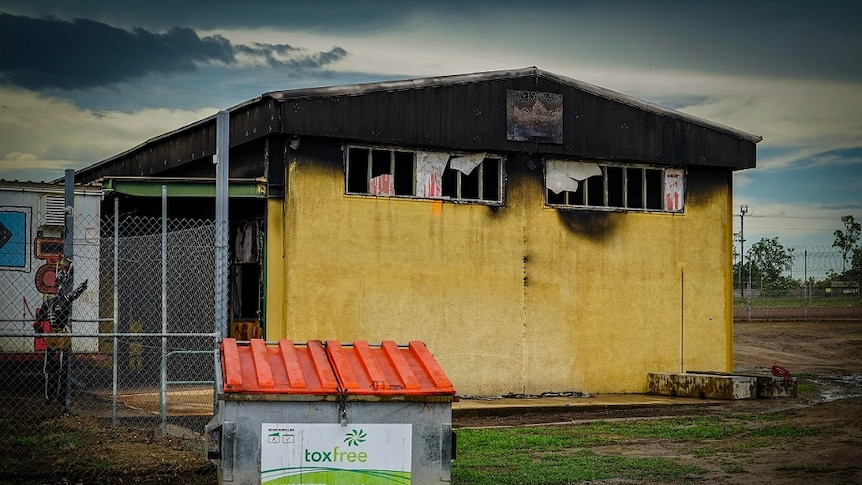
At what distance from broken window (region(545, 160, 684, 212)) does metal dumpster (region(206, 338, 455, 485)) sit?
39.0 feet

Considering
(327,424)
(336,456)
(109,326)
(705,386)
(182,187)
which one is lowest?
(705,386)

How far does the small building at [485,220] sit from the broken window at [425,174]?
29mm

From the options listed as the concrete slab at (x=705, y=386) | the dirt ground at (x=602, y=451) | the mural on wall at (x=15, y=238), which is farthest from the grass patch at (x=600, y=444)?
the mural on wall at (x=15, y=238)

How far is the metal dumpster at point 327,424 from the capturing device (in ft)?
27.5

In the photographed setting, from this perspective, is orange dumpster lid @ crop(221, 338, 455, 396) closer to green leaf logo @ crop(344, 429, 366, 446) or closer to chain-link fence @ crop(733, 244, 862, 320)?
green leaf logo @ crop(344, 429, 366, 446)

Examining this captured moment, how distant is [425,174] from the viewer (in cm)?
1911

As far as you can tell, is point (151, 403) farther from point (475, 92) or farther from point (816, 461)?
point (816, 461)

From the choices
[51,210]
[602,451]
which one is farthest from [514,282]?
[51,210]

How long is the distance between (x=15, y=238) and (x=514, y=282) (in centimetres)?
854

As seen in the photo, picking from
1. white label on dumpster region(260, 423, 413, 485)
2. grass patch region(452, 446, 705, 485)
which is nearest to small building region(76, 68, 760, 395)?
grass patch region(452, 446, 705, 485)

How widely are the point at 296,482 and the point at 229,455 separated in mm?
568

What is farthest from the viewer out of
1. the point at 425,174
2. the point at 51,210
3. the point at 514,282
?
the point at 514,282

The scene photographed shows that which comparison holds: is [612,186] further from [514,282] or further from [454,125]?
[454,125]

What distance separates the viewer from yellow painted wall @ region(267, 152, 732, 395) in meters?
18.1
